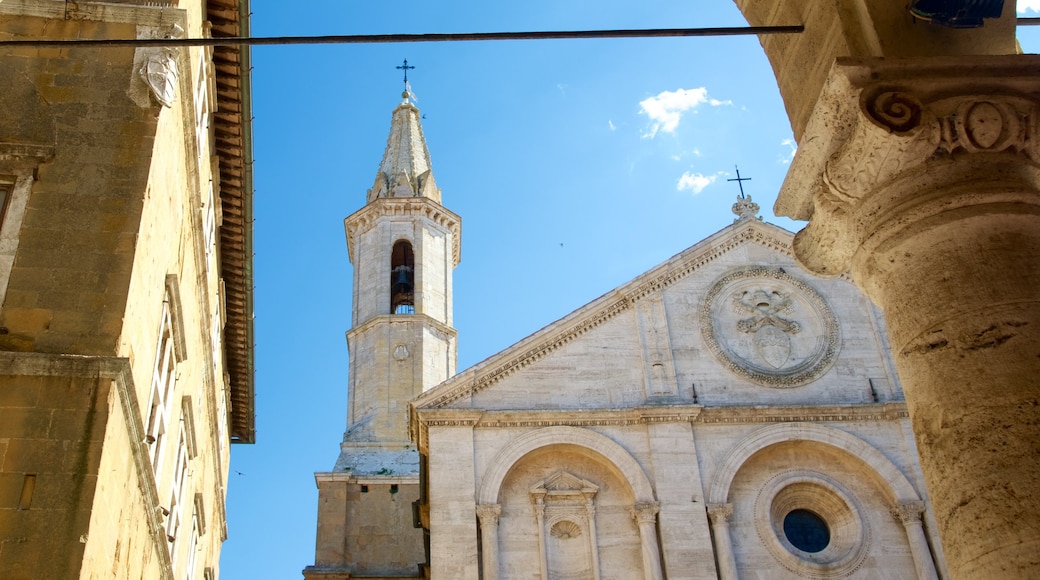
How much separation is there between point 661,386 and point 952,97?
1495cm

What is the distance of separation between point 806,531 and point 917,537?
6.13 feet

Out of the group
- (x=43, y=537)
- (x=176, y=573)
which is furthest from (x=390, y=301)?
(x=43, y=537)

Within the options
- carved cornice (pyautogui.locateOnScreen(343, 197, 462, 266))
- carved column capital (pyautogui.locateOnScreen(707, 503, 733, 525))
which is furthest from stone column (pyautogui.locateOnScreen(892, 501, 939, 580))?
carved cornice (pyautogui.locateOnScreen(343, 197, 462, 266))

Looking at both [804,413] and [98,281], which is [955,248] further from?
[804,413]

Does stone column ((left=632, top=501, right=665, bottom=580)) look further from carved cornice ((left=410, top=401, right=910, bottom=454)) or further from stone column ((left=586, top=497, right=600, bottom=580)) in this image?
carved cornice ((left=410, top=401, right=910, bottom=454))

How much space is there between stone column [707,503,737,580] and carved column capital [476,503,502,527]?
3666 millimetres

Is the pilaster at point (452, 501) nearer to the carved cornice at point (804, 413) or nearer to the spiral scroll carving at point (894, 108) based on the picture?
the carved cornice at point (804, 413)

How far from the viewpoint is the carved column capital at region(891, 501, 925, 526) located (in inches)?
711

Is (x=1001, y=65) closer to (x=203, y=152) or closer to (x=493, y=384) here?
(x=203, y=152)

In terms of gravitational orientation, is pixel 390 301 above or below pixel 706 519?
above

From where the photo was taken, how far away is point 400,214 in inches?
1177

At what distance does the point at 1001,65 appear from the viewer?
4.58 meters

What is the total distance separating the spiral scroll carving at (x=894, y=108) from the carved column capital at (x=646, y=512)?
13.9 metres

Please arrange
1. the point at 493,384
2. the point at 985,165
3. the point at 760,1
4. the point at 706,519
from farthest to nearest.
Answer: the point at 493,384 < the point at 706,519 < the point at 760,1 < the point at 985,165
